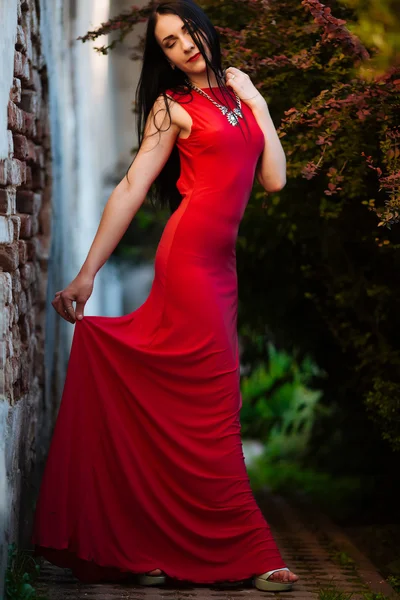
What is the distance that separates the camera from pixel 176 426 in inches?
122

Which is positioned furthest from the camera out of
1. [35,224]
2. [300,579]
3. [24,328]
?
[35,224]

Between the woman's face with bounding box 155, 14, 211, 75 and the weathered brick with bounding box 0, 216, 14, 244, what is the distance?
80cm

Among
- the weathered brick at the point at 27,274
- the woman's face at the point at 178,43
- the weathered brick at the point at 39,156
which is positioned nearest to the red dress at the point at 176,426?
the woman's face at the point at 178,43

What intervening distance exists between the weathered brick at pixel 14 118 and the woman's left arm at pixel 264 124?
2.42ft

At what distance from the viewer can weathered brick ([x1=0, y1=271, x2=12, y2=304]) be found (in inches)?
108

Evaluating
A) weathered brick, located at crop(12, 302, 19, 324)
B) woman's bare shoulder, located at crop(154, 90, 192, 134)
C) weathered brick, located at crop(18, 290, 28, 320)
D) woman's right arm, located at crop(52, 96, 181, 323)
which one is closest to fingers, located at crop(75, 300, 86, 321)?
woman's right arm, located at crop(52, 96, 181, 323)

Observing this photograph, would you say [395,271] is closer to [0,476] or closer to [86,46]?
[0,476]

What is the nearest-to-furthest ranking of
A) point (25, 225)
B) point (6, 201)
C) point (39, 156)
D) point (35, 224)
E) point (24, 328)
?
1. point (6, 201)
2. point (24, 328)
3. point (25, 225)
4. point (35, 224)
5. point (39, 156)

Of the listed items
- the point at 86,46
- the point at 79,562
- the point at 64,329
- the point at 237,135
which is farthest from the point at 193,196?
the point at 86,46

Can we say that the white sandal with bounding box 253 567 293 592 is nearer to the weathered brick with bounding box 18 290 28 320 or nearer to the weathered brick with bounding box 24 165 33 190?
the weathered brick with bounding box 18 290 28 320

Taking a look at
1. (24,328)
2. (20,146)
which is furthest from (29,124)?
(24,328)

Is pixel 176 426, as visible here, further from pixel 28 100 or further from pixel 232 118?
pixel 28 100

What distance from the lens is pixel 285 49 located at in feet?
12.3

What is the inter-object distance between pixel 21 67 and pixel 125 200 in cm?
65
